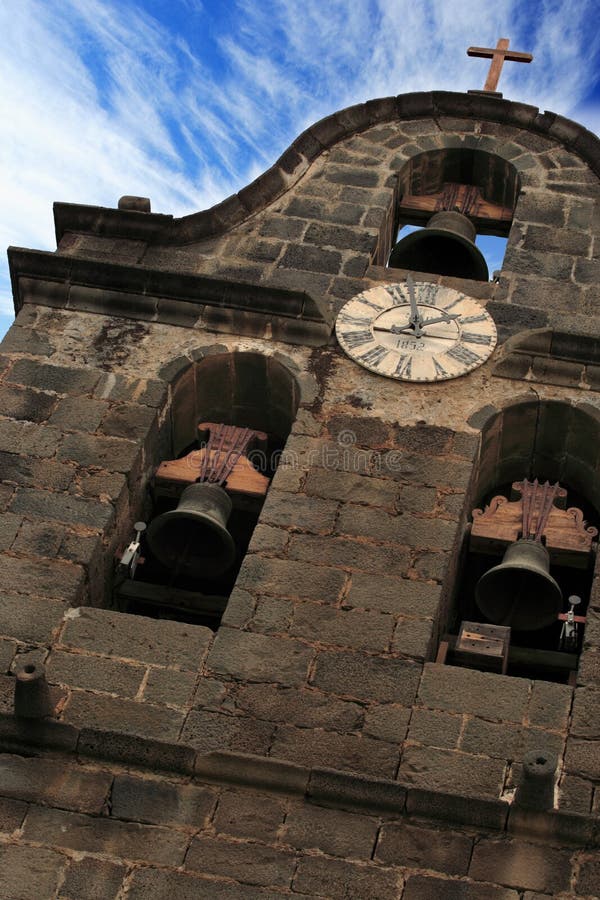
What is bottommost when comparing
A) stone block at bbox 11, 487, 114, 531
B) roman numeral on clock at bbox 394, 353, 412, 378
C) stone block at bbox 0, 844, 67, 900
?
stone block at bbox 0, 844, 67, 900

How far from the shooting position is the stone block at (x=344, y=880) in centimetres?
707

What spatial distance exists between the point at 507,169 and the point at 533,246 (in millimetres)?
999

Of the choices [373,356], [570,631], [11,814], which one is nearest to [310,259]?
[373,356]

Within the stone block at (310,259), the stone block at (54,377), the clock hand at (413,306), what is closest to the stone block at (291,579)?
the stone block at (54,377)

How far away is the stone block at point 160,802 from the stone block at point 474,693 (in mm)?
1240

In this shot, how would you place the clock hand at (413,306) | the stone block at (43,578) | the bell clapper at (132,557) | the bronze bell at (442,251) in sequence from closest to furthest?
1. the stone block at (43,578)
2. the bell clapper at (132,557)
3. the clock hand at (413,306)
4. the bronze bell at (442,251)

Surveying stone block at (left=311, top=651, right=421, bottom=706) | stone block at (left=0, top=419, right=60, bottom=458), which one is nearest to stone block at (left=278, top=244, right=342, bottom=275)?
stone block at (left=0, top=419, right=60, bottom=458)

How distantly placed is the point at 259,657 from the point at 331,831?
1128mm

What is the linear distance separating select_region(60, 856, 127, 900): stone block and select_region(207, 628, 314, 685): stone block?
1228 mm

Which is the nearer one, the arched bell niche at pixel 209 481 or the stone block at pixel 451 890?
the stone block at pixel 451 890

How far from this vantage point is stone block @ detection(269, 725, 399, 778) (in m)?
7.65

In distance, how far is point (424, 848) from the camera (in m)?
7.25

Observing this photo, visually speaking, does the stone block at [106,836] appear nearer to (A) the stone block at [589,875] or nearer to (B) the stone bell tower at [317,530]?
(B) the stone bell tower at [317,530]

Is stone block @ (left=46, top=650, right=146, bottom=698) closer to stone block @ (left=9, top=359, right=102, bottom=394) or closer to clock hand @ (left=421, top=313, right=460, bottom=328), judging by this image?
stone block @ (left=9, top=359, right=102, bottom=394)
